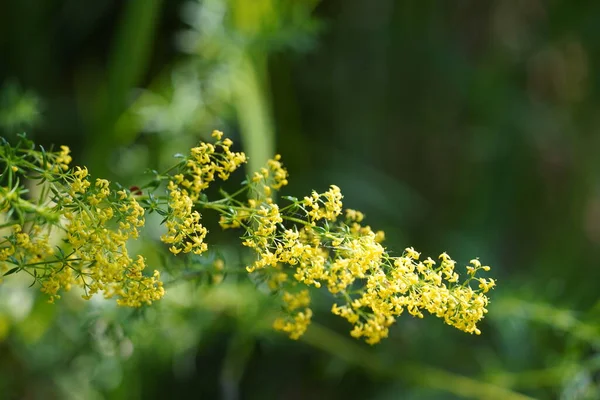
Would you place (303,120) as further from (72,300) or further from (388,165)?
(72,300)

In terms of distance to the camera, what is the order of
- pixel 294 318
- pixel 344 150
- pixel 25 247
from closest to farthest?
pixel 25 247
pixel 294 318
pixel 344 150

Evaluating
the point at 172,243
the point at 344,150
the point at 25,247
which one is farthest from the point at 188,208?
the point at 344,150

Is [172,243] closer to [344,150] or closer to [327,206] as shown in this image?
[327,206]

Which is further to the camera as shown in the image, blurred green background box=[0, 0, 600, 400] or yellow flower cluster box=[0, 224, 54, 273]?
blurred green background box=[0, 0, 600, 400]

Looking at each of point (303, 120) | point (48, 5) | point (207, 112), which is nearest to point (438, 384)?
point (207, 112)

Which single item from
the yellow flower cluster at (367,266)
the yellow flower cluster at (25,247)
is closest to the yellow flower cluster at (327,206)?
the yellow flower cluster at (367,266)

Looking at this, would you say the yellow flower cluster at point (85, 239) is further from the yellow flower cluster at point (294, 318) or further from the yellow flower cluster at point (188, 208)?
the yellow flower cluster at point (294, 318)

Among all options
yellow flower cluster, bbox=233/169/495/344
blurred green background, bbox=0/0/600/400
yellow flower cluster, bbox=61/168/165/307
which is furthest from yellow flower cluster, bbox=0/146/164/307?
blurred green background, bbox=0/0/600/400

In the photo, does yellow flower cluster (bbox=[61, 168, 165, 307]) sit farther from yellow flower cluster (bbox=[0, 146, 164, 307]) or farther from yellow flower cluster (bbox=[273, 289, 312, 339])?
yellow flower cluster (bbox=[273, 289, 312, 339])
